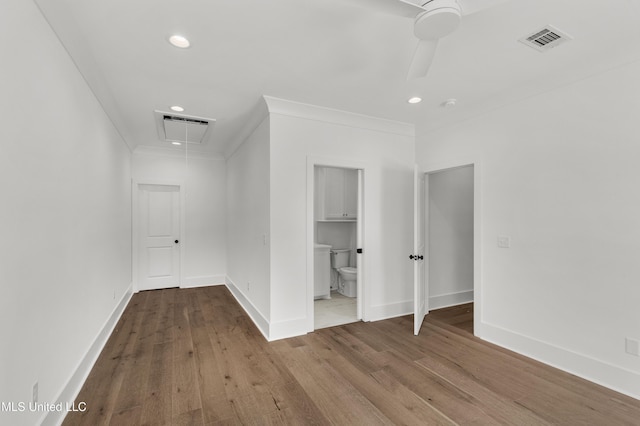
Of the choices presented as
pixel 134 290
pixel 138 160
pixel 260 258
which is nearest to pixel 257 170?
pixel 260 258

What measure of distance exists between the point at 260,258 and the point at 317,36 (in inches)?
99.8

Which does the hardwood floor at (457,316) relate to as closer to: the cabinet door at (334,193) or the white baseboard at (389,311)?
the white baseboard at (389,311)

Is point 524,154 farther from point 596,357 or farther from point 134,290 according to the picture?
point 134,290


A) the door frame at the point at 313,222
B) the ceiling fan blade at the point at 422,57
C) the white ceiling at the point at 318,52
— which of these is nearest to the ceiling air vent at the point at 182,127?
the white ceiling at the point at 318,52

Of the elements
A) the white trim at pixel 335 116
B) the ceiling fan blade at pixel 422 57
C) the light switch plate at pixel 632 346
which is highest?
the white trim at pixel 335 116

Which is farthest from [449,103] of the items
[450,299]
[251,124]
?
[450,299]

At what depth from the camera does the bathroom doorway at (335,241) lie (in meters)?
Result: 4.88

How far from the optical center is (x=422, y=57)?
72.6 inches

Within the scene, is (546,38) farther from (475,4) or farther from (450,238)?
(450,238)

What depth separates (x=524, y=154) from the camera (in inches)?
120

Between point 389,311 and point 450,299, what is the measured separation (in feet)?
3.89

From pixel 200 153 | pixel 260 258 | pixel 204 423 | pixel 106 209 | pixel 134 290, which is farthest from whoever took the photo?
pixel 200 153

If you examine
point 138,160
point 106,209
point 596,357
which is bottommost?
point 596,357

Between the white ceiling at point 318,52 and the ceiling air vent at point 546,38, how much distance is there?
0.05 meters
